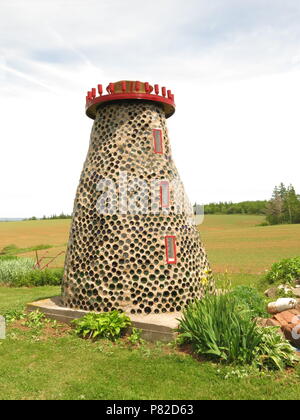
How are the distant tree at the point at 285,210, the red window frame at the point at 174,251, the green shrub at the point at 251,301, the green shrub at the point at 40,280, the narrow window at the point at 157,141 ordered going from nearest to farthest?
the green shrub at the point at 251,301 < the red window frame at the point at 174,251 < the narrow window at the point at 157,141 < the green shrub at the point at 40,280 < the distant tree at the point at 285,210

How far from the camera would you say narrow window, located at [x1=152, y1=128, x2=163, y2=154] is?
1057 cm

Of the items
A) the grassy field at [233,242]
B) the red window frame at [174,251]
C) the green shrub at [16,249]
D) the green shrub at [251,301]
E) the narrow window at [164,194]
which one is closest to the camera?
the green shrub at [251,301]

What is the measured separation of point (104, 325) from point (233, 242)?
3940 centimetres

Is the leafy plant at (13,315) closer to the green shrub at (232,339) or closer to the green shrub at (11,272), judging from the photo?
the green shrub at (232,339)

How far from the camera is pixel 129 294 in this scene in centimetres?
966

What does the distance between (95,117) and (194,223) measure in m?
4.43

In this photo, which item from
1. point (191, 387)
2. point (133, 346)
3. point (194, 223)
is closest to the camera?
point (191, 387)

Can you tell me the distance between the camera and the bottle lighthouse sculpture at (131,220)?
973cm

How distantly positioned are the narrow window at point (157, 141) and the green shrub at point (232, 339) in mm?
4651

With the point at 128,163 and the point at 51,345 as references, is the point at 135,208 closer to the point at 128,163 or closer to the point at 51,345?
the point at 128,163

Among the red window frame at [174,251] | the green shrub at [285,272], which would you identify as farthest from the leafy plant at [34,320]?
the green shrub at [285,272]

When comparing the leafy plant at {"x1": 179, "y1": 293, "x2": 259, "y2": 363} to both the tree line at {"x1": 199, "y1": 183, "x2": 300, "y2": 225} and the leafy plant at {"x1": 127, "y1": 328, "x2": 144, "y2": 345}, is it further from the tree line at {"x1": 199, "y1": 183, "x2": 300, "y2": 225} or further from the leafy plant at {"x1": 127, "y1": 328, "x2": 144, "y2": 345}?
the tree line at {"x1": 199, "y1": 183, "x2": 300, "y2": 225}

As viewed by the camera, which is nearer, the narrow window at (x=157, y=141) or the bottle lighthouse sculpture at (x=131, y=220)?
the bottle lighthouse sculpture at (x=131, y=220)
